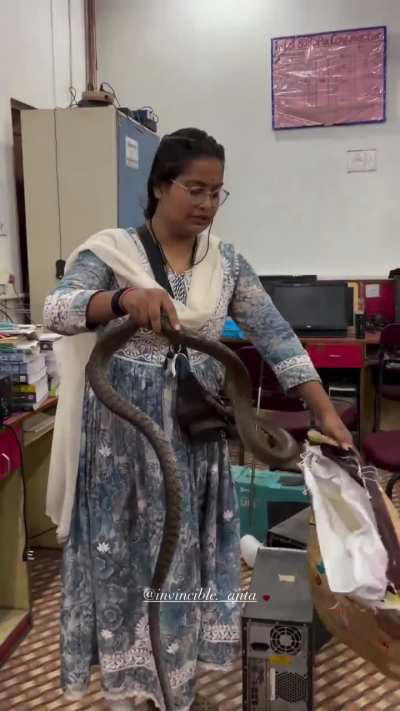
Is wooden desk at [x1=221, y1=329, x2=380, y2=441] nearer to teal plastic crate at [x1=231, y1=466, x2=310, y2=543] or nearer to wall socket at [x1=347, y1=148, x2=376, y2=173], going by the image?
teal plastic crate at [x1=231, y1=466, x2=310, y2=543]

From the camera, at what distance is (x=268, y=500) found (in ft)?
8.01

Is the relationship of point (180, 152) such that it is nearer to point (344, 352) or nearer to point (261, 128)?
point (344, 352)

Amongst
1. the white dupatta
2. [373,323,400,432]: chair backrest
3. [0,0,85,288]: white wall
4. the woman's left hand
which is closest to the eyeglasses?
the white dupatta

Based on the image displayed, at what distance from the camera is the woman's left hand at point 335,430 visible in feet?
3.97

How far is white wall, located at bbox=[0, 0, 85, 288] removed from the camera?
2988 millimetres

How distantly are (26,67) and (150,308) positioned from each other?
290 centimetres

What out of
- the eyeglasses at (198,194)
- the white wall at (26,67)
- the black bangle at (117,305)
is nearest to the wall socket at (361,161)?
the white wall at (26,67)

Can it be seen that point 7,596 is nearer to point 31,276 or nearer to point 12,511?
point 12,511

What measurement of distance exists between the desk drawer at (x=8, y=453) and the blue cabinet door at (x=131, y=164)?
4.87 feet

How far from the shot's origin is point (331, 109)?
4.12 meters

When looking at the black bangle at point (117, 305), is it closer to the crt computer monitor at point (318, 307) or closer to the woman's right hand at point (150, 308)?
the woman's right hand at point (150, 308)

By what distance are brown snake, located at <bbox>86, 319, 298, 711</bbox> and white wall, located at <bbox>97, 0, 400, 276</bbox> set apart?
333cm

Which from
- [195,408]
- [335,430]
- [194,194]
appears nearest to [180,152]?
[194,194]

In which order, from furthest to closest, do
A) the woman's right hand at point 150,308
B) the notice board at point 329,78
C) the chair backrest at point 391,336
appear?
1. the notice board at point 329,78
2. the chair backrest at point 391,336
3. the woman's right hand at point 150,308
